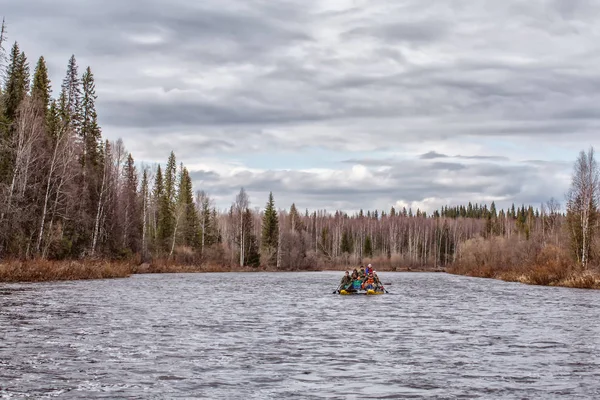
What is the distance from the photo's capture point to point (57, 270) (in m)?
52.5

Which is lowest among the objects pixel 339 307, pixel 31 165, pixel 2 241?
pixel 339 307

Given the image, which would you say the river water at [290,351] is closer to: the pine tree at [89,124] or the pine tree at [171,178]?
the pine tree at [89,124]

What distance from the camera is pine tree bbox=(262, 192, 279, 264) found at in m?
119

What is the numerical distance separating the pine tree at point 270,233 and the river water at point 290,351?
8344 cm

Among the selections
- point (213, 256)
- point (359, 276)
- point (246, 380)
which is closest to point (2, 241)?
point (359, 276)

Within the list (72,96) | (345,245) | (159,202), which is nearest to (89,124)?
(72,96)

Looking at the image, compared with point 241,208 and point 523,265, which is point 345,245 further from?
point 523,265

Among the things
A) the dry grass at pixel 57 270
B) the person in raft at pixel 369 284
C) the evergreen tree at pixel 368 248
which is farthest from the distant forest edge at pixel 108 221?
the evergreen tree at pixel 368 248

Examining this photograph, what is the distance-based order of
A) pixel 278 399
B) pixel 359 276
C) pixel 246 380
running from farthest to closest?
pixel 359 276
pixel 246 380
pixel 278 399

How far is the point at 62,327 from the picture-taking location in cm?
2386

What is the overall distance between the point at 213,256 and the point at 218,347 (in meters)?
91.4

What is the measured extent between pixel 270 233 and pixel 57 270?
69564 millimetres

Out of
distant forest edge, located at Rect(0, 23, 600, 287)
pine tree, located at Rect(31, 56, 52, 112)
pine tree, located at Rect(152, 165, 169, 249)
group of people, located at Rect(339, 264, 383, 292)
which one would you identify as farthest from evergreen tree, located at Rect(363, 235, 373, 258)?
group of people, located at Rect(339, 264, 383, 292)

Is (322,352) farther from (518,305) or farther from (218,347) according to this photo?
(518,305)
